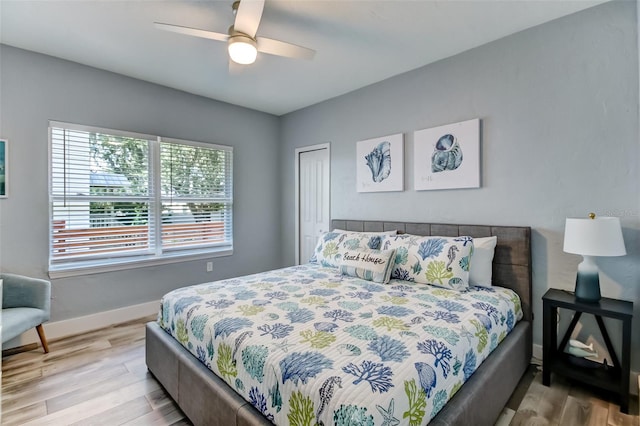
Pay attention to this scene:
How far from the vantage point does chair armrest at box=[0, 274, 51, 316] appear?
8.08 ft

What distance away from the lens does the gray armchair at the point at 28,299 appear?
2.41 meters

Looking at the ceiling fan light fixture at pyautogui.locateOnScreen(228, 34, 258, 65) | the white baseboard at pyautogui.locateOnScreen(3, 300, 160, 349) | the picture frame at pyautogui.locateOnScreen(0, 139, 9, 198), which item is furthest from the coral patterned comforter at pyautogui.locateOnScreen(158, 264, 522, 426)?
the picture frame at pyautogui.locateOnScreen(0, 139, 9, 198)

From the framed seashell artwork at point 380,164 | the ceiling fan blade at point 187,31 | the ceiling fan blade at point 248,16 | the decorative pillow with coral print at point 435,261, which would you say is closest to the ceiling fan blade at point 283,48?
the ceiling fan blade at point 248,16

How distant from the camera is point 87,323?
3002 mm

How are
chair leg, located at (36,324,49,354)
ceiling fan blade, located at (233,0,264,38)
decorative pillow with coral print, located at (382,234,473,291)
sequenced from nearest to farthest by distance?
ceiling fan blade, located at (233,0,264,38) < decorative pillow with coral print, located at (382,234,473,291) < chair leg, located at (36,324,49,354)

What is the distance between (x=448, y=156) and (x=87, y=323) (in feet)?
12.8

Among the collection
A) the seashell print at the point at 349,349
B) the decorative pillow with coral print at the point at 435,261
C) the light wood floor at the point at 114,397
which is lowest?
the light wood floor at the point at 114,397

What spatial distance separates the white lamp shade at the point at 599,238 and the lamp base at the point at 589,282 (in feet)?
0.56

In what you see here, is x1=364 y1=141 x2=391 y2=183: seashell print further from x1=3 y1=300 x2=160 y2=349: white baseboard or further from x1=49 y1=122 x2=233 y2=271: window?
x1=3 y1=300 x2=160 y2=349: white baseboard

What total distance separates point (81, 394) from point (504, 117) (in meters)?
3.78

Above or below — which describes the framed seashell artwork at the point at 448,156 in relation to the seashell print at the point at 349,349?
above

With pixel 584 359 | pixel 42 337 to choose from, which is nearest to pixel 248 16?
pixel 42 337

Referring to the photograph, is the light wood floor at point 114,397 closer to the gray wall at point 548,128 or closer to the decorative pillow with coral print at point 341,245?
the gray wall at point 548,128

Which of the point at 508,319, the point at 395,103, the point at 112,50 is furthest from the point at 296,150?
the point at 508,319
